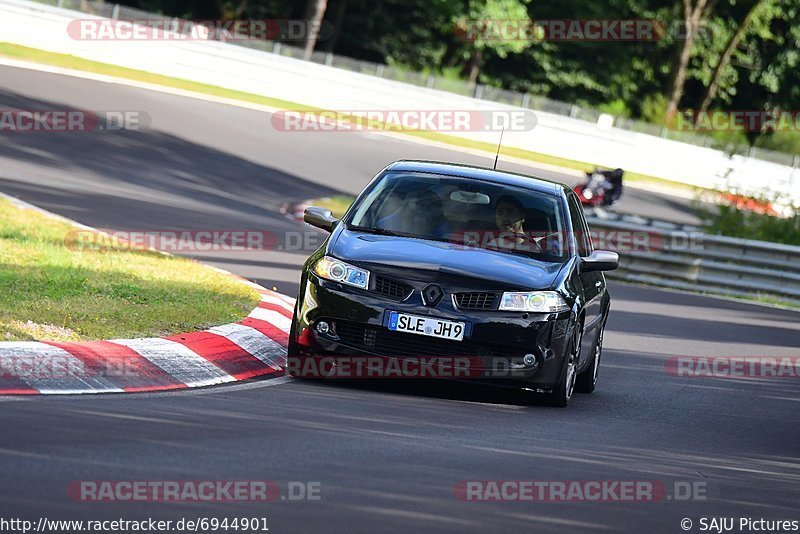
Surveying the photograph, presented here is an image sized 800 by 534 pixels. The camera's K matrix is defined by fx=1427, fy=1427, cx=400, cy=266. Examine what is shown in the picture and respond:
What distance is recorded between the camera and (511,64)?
66.0 metres

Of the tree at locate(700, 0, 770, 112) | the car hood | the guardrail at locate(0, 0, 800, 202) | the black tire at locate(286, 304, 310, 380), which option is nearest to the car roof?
the car hood

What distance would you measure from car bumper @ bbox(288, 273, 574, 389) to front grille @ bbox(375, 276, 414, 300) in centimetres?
4

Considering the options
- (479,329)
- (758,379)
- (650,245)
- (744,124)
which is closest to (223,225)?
(650,245)


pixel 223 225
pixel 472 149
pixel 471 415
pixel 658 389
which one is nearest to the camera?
pixel 471 415

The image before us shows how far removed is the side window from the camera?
35.2ft

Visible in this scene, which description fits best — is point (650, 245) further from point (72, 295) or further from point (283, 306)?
point (72, 295)

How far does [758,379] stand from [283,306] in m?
4.69
